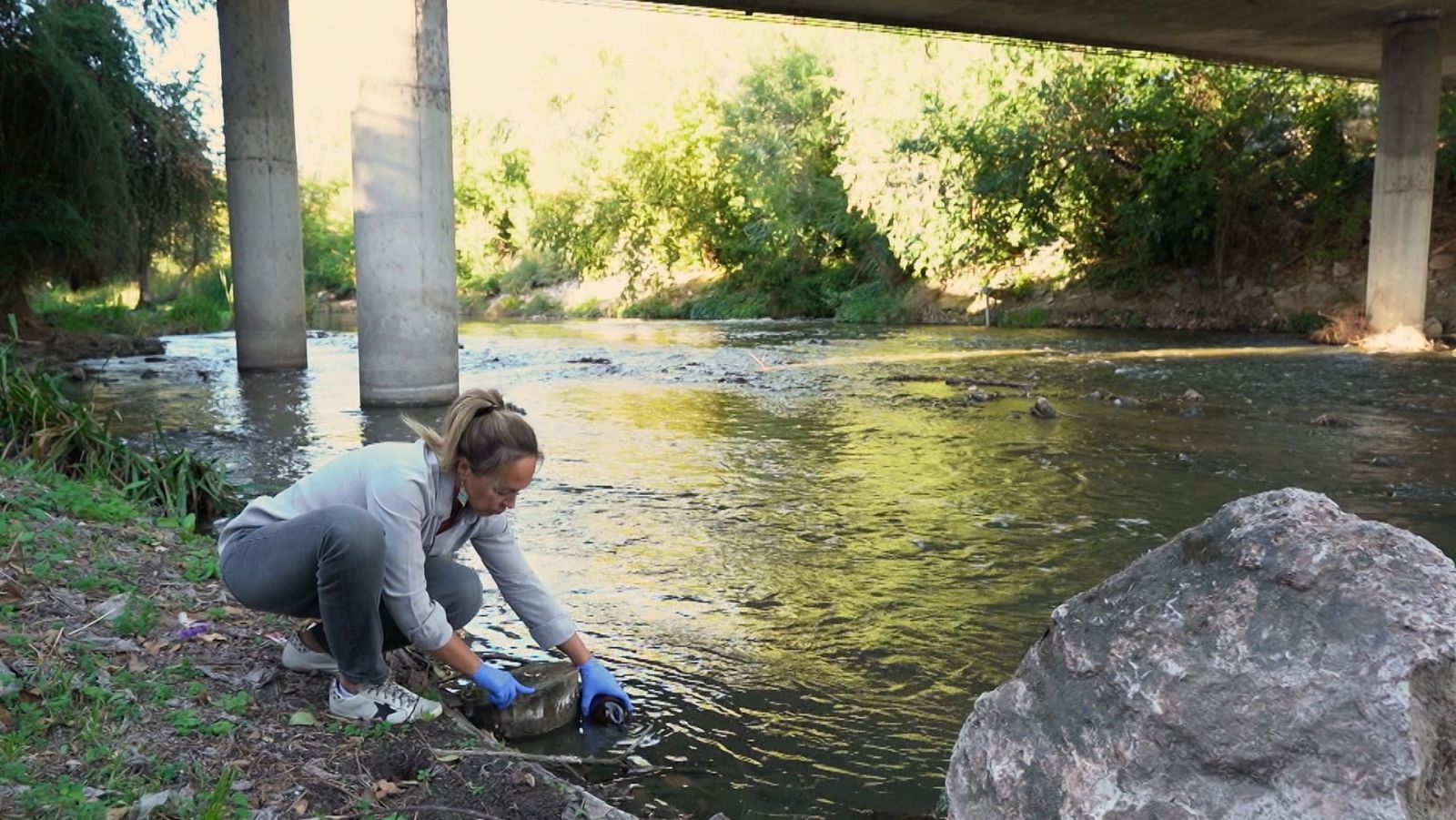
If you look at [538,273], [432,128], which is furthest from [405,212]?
[538,273]

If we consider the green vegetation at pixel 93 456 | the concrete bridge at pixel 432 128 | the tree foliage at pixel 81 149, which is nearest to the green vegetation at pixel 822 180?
the tree foliage at pixel 81 149

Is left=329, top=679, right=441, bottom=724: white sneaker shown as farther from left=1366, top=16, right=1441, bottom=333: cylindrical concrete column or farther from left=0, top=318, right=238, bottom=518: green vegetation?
left=1366, top=16, right=1441, bottom=333: cylindrical concrete column

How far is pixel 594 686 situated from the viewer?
3779mm

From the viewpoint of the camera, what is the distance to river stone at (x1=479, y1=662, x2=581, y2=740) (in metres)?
3.68

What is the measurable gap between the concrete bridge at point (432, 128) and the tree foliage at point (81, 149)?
240 cm

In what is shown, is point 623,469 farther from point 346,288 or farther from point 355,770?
point 346,288

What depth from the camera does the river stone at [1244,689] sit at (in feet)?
6.56

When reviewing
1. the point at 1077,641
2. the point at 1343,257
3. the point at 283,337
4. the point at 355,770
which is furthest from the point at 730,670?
the point at 1343,257

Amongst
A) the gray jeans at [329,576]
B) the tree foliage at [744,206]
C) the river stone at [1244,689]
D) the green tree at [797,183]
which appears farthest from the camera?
the tree foliage at [744,206]

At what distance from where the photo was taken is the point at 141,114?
59.2ft

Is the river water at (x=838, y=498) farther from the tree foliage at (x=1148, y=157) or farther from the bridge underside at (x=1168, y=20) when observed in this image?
the tree foliage at (x=1148, y=157)

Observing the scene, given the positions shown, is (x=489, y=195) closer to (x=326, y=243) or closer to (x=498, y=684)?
(x=326, y=243)

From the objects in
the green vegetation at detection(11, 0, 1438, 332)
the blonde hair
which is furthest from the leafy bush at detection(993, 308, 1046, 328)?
the blonde hair

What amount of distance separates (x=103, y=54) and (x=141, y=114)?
133cm
